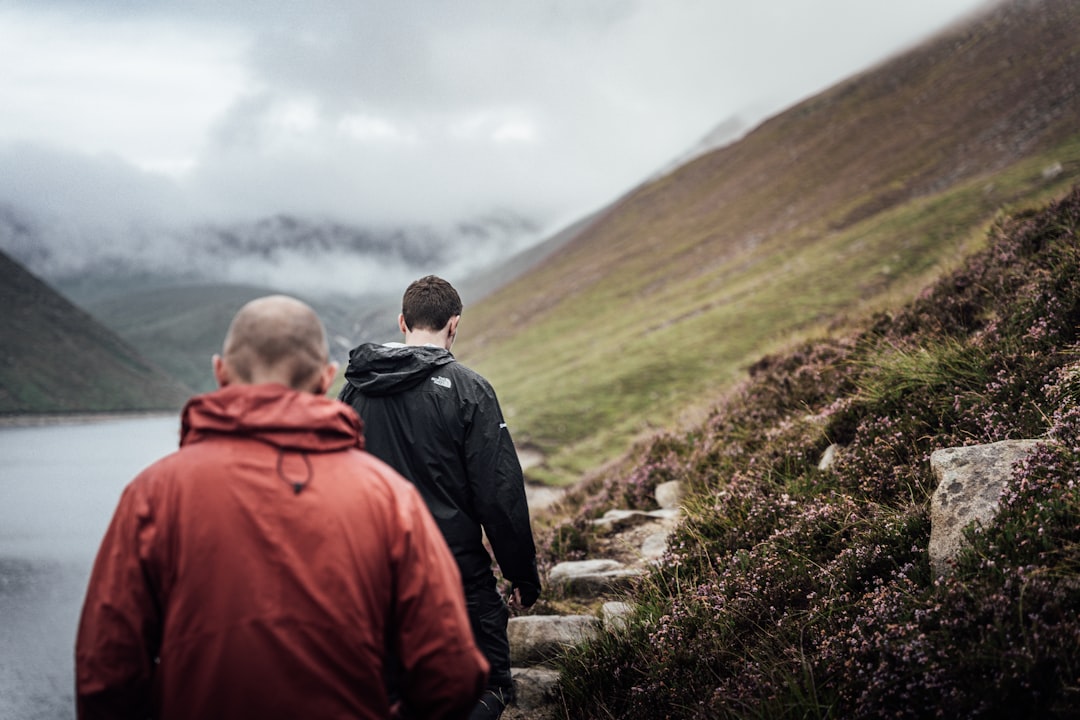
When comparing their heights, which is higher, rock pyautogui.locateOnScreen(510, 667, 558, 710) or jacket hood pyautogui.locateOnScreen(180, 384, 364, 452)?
jacket hood pyautogui.locateOnScreen(180, 384, 364, 452)

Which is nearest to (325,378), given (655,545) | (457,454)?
(457,454)

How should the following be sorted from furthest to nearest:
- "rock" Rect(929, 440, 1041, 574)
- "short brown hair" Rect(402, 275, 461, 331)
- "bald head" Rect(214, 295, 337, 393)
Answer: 1. "short brown hair" Rect(402, 275, 461, 331)
2. "rock" Rect(929, 440, 1041, 574)
3. "bald head" Rect(214, 295, 337, 393)

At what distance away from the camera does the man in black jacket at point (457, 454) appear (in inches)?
177

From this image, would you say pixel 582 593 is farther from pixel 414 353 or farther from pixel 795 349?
pixel 795 349

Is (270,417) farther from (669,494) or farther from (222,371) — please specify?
(669,494)

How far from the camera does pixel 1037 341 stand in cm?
623

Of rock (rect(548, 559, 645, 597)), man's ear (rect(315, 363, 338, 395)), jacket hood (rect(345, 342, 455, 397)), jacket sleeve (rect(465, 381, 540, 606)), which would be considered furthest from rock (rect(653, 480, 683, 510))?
man's ear (rect(315, 363, 338, 395))

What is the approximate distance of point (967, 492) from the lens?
445 centimetres

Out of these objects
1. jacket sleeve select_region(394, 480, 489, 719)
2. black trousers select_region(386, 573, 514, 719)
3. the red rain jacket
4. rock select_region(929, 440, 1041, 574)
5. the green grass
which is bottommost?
the green grass

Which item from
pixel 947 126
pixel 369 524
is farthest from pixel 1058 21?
pixel 369 524

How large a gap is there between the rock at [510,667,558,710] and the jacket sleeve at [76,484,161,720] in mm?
3772

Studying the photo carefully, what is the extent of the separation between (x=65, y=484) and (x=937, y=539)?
89619mm

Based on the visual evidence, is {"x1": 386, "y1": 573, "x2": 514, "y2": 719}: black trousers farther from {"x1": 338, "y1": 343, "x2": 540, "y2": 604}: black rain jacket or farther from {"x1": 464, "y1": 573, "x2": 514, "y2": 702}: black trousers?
{"x1": 338, "y1": 343, "x2": 540, "y2": 604}: black rain jacket

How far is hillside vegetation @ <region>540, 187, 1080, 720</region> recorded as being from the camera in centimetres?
343
